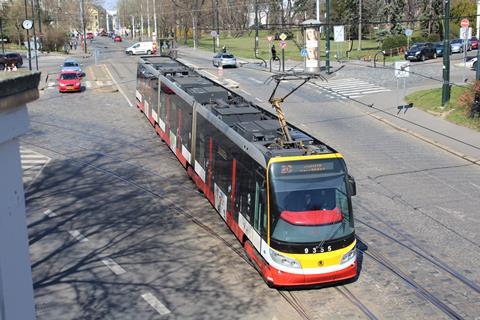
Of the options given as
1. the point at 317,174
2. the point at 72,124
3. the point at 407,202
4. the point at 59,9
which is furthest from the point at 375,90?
the point at 59,9

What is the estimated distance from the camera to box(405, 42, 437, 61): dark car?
57.4 m

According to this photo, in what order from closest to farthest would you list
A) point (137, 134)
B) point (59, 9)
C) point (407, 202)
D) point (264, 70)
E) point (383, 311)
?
point (383, 311) → point (407, 202) → point (137, 134) → point (264, 70) → point (59, 9)

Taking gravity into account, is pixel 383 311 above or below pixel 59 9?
below

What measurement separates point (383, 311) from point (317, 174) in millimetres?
2910

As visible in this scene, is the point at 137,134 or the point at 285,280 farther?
the point at 137,134

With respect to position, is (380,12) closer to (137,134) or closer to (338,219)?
(137,134)

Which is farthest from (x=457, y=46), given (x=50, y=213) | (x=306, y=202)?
(x=306, y=202)

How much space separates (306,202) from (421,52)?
160 ft

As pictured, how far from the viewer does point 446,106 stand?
32656 mm

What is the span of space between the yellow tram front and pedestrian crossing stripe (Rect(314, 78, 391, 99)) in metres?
27.6

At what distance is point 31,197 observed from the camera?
19656 millimetres

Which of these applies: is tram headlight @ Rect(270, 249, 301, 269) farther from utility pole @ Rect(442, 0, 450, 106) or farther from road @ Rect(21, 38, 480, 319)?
utility pole @ Rect(442, 0, 450, 106)

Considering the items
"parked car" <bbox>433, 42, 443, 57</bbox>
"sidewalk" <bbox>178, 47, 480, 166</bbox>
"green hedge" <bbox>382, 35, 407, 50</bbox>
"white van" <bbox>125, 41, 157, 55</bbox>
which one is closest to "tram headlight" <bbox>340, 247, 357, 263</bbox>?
"sidewalk" <bbox>178, 47, 480, 166</bbox>

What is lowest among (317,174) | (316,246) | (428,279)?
(428,279)
